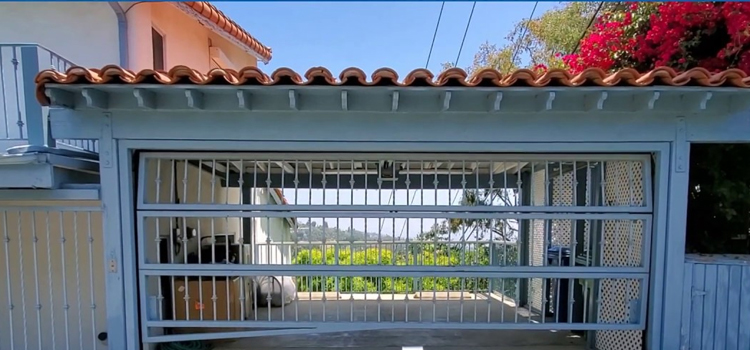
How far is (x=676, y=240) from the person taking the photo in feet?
11.4

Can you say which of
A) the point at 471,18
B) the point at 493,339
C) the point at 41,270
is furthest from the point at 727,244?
the point at 41,270

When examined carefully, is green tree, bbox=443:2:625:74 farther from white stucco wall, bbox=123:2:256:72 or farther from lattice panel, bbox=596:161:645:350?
white stucco wall, bbox=123:2:256:72

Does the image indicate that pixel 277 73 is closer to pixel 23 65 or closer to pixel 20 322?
pixel 23 65

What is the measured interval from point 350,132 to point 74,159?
2671 mm

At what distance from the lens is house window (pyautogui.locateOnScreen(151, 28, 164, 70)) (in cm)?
618

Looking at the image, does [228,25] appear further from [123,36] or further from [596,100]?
[596,100]

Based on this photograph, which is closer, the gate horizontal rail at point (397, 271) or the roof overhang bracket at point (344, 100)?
the roof overhang bracket at point (344, 100)

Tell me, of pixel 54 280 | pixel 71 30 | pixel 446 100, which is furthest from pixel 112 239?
pixel 71 30

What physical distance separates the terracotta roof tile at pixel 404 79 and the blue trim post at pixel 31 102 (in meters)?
0.59

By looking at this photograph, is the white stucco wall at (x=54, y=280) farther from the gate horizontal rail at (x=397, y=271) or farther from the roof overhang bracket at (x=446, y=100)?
the roof overhang bracket at (x=446, y=100)

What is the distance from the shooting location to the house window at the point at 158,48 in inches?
243

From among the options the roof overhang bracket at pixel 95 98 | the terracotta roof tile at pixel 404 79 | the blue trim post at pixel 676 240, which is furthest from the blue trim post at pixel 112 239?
the blue trim post at pixel 676 240

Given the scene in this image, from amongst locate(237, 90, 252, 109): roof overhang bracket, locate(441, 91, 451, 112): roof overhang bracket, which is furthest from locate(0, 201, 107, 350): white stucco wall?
locate(441, 91, 451, 112): roof overhang bracket

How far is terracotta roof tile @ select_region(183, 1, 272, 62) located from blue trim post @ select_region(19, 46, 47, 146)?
7.89 feet
